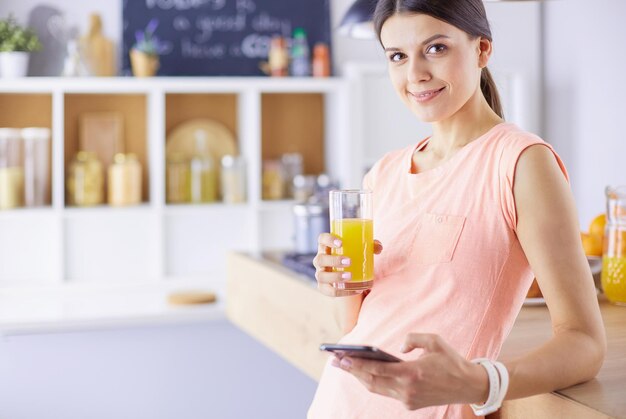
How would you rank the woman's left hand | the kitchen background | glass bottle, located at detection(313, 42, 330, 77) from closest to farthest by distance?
the woman's left hand
the kitchen background
glass bottle, located at detection(313, 42, 330, 77)

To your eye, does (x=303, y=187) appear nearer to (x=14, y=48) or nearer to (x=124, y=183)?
(x=124, y=183)

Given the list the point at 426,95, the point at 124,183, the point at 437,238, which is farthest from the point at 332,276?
the point at 124,183

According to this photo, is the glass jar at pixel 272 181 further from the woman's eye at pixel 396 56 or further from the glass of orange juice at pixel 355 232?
the woman's eye at pixel 396 56

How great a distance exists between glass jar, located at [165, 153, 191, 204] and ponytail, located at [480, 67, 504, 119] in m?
2.82

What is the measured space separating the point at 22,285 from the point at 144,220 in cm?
63

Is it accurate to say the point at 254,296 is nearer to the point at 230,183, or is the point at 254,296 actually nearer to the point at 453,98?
the point at 453,98

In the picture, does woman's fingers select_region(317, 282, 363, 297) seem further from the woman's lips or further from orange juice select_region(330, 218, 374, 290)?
the woman's lips

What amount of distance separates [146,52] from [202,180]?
0.65 metres

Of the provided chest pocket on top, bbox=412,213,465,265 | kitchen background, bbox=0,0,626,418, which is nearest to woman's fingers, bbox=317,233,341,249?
chest pocket on top, bbox=412,213,465,265

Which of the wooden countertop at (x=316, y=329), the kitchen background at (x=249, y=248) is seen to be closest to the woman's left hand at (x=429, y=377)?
the wooden countertop at (x=316, y=329)

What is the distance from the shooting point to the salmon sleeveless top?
3.60ft

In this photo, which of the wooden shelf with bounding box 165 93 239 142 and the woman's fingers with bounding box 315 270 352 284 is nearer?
the woman's fingers with bounding box 315 270 352 284

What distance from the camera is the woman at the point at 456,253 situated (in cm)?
96

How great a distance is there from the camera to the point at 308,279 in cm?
213
